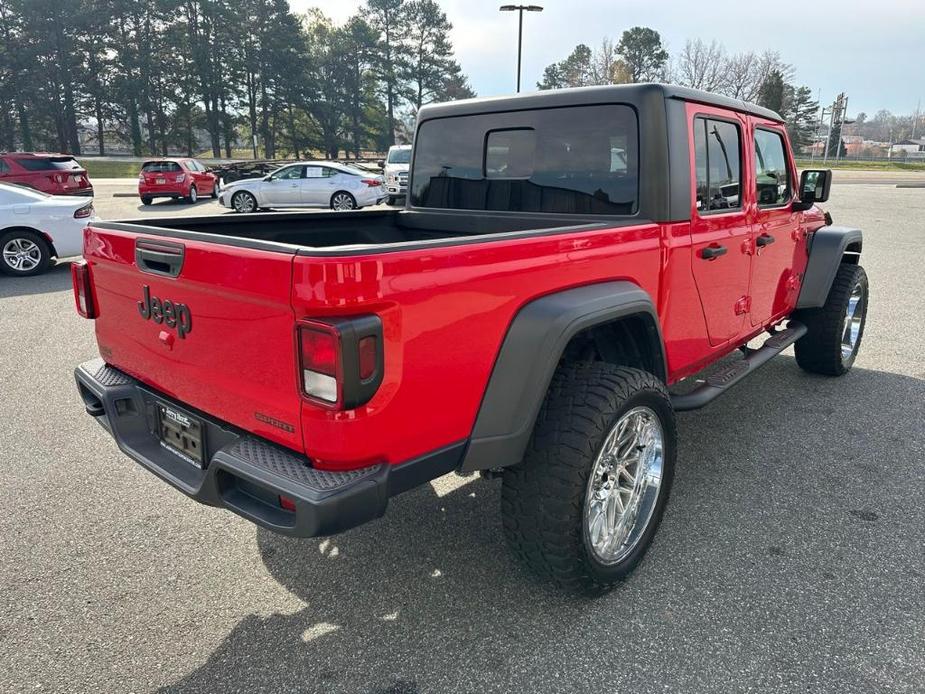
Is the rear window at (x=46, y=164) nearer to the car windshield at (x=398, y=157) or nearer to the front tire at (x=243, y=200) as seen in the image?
the front tire at (x=243, y=200)

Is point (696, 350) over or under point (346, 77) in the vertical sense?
under

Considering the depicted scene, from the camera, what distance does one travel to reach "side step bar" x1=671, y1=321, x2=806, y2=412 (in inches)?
126

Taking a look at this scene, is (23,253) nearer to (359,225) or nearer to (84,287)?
(359,225)

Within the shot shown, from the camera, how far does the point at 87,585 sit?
268 cm

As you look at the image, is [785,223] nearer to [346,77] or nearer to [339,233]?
[339,233]

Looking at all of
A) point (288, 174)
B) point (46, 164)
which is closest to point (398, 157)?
point (288, 174)

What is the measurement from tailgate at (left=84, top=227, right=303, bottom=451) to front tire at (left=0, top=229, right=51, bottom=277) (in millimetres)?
8295

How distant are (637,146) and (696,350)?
1112mm

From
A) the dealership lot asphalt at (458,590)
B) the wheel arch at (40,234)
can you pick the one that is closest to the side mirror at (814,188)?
the dealership lot asphalt at (458,590)

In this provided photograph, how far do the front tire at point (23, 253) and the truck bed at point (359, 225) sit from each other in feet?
25.3

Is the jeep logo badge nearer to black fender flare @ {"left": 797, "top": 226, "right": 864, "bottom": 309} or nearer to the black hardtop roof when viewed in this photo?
the black hardtop roof

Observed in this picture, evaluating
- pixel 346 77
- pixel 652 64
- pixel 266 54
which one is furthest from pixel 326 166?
pixel 652 64

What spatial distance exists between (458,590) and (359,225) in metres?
2.39

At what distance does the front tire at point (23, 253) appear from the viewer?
9359mm
